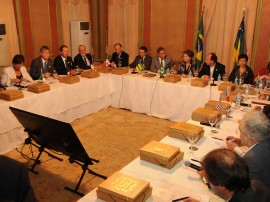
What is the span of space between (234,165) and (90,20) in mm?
7542

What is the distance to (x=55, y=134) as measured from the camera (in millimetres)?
2852

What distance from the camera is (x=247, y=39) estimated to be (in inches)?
250

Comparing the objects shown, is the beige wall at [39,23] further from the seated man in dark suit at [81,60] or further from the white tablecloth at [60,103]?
the white tablecloth at [60,103]

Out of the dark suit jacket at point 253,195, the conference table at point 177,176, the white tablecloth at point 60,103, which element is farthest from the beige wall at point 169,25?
the dark suit jacket at point 253,195

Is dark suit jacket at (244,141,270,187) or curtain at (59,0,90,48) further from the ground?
curtain at (59,0,90,48)

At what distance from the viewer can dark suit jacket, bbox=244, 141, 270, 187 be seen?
78.3 inches

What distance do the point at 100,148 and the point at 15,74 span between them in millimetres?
1985

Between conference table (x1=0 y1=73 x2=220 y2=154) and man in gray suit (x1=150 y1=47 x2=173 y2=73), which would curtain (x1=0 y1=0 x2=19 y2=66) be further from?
man in gray suit (x1=150 y1=47 x2=173 y2=73)

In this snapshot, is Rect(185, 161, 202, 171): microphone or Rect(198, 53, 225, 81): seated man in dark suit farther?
Rect(198, 53, 225, 81): seated man in dark suit

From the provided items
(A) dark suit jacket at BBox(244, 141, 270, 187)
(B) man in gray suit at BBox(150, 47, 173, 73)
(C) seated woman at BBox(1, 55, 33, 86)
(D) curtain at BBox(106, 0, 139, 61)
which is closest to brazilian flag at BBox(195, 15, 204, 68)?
(B) man in gray suit at BBox(150, 47, 173, 73)

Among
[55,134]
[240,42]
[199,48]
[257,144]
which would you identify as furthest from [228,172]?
[199,48]

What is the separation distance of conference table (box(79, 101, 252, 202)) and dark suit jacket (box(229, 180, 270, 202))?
37cm

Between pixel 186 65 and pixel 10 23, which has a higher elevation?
pixel 10 23

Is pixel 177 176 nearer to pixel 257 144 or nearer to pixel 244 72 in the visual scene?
pixel 257 144
